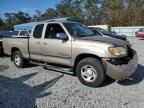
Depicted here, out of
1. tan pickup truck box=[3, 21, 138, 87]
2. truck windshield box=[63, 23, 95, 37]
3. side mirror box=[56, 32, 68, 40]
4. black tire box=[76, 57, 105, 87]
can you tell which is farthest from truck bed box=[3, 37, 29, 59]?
black tire box=[76, 57, 105, 87]

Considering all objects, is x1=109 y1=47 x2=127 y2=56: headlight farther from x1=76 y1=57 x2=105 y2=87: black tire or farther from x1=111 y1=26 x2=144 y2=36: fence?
x1=111 y1=26 x2=144 y2=36: fence

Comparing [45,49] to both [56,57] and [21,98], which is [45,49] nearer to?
[56,57]

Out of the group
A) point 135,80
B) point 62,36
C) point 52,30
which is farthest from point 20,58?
point 135,80

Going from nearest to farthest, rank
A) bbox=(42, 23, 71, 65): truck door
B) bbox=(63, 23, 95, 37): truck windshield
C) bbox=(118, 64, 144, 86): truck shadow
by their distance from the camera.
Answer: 1. bbox=(118, 64, 144, 86): truck shadow
2. bbox=(42, 23, 71, 65): truck door
3. bbox=(63, 23, 95, 37): truck windshield

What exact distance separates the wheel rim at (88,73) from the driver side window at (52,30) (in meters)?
1.60

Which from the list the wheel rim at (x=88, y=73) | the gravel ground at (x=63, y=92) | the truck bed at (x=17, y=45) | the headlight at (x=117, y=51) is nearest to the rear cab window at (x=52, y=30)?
the truck bed at (x=17, y=45)

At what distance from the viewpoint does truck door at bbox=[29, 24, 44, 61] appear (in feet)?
26.7

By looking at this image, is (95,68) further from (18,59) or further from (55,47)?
(18,59)

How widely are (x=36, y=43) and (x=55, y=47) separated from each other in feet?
3.47

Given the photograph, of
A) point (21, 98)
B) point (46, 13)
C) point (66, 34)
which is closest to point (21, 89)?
point (21, 98)

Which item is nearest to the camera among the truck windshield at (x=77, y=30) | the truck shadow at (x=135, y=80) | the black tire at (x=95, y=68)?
the black tire at (x=95, y=68)

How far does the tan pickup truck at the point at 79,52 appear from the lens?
20.5ft

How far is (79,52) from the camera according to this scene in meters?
6.77

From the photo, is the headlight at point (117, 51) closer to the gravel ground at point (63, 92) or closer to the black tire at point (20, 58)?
the gravel ground at point (63, 92)
